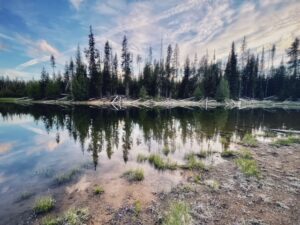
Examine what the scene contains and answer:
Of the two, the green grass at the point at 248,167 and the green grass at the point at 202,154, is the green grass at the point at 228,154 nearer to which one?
the green grass at the point at 248,167

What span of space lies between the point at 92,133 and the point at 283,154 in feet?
47.6

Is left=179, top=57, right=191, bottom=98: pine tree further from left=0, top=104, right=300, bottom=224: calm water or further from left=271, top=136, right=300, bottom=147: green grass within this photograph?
left=271, top=136, right=300, bottom=147: green grass

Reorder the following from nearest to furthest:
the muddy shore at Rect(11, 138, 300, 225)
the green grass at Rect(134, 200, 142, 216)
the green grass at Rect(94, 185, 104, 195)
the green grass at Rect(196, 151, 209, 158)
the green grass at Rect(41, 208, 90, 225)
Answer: the green grass at Rect(41, 208, 90, 225) < the muddy shore at Rect(11, 138, 300, 225) < the green grass at Rect(134, 200, 142, 216) < the green grass at Rect(94, 185, 104, 195) < the green grass at Rect(196, 151, 209, 158)

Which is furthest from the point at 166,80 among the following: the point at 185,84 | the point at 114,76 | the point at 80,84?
the point at 80,84

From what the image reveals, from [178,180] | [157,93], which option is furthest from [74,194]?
[157,93]

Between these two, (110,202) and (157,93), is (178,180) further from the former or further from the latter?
(157,93)

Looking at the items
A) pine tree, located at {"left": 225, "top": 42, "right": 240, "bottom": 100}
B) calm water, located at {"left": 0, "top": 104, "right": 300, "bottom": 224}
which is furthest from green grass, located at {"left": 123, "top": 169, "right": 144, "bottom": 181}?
pine tree, located at {"left": 225, "top": 42, "right": 240, "bottom": 100}

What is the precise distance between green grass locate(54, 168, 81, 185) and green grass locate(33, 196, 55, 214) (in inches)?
66.7

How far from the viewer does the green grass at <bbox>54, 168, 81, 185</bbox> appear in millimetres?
8020

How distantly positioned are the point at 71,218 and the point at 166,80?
63904 mm

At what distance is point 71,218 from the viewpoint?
5414 millimetres

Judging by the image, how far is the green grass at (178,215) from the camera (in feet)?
16.7

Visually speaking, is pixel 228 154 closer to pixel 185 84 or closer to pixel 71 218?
pixel 71 218

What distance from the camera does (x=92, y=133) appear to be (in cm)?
1698
